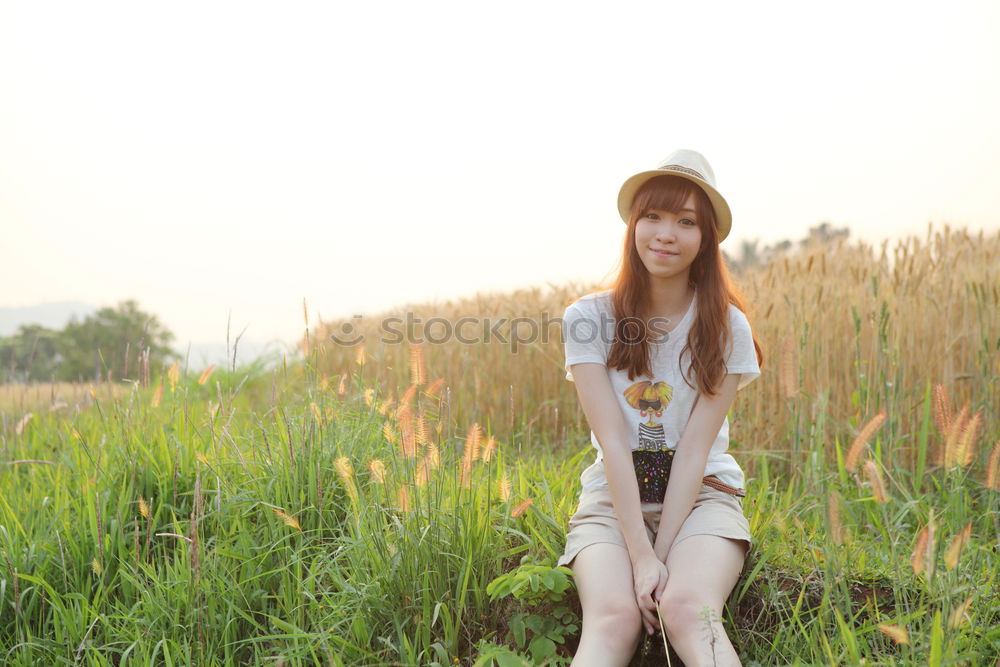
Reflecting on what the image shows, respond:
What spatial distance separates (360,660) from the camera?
2268 mm

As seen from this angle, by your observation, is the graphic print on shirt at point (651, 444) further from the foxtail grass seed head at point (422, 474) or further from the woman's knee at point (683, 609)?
the foxtail grass seed head at point (422, 474)

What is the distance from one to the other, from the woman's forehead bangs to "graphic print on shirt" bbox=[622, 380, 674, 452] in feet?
1.96

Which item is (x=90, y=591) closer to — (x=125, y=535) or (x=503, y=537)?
(x=125, y=535)

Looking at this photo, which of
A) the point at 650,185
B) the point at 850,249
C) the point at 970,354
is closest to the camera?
the point at 650,185

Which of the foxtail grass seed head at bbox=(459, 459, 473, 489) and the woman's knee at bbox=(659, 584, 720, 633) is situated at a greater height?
the foxtail grass seed head at bbox=(459, 459, 473, 489)

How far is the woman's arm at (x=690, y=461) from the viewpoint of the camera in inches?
90.1

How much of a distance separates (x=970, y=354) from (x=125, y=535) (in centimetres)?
444

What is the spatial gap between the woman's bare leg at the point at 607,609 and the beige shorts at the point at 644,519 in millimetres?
81

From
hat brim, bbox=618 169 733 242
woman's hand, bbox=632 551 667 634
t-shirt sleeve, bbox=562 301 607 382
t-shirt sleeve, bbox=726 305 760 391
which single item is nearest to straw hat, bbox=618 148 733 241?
hat brim, bbox=618 169 733 242

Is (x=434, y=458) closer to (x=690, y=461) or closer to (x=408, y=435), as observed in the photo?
(x=408, y=435)

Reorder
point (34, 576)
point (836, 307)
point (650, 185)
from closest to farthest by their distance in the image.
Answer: point (650, 185) < point (34, 576) < point (836, 307)

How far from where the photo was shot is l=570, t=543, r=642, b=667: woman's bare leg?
6.43ft

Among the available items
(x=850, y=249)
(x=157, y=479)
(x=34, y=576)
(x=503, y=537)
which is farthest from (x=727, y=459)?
(x=850, y=249)

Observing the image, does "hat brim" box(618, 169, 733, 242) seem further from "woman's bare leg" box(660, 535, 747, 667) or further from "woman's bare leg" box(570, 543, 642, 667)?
"woman's bare leg" box(570, 543, 642, 667)
